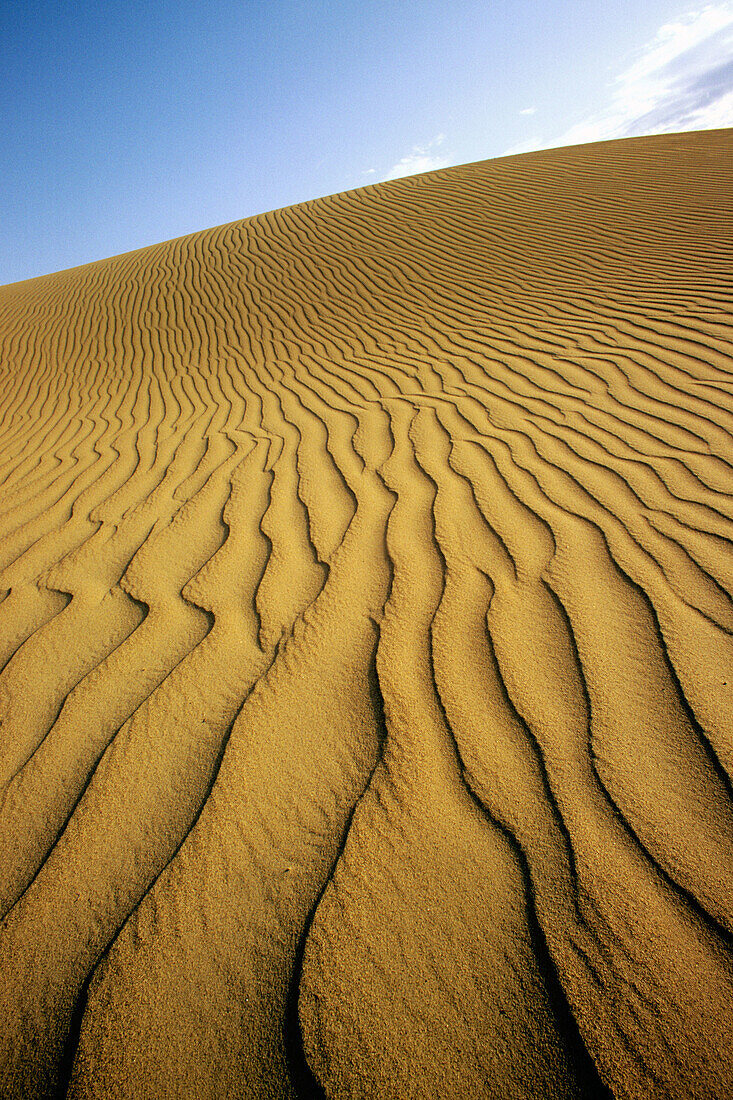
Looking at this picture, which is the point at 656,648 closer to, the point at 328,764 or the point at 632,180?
the point at 328,764

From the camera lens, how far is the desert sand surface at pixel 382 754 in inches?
35.4

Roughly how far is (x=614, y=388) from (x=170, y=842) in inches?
137

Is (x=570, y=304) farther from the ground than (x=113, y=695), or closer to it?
farther from the ground

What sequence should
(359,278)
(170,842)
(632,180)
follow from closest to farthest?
(170,842) → (359,278) → (632,180)

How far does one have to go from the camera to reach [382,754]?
1.34m

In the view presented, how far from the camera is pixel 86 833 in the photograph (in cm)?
123

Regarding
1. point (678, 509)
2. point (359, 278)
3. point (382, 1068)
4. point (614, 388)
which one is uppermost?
point (359, 278)

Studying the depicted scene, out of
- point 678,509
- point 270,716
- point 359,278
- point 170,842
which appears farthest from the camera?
point 359,278

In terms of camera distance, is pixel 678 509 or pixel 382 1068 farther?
pixel 678 509

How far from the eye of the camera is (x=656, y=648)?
1576mm

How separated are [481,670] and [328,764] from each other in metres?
0.49

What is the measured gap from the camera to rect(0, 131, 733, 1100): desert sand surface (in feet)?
2.95

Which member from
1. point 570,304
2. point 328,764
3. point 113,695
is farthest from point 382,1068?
point 570,304

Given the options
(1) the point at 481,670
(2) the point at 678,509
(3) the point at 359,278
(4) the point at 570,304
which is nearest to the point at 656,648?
(1) the point at 481,670
